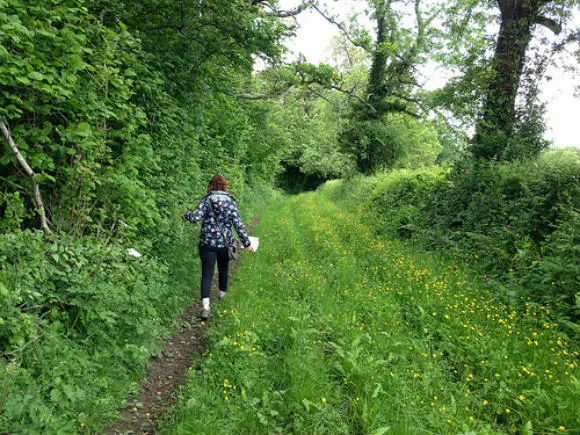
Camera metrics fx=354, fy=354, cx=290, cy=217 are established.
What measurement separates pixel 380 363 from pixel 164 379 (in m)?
2.36

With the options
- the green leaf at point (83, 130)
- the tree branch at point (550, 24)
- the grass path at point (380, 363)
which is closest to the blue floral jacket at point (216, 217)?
the grass path at point (380, 363)

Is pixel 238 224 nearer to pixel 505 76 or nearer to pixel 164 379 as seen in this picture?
pixel 164 379

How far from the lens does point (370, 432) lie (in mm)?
2936

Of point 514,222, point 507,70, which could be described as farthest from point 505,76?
point 514,222

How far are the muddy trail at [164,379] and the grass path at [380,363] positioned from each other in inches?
9.2

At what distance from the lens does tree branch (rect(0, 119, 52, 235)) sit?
333cm

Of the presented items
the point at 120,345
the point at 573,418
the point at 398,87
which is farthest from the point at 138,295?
the point at 398,87

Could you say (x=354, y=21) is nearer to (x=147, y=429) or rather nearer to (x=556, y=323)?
(x=556, y=323)

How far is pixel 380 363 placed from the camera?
3746mm

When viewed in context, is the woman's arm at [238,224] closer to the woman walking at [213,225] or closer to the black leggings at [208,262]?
the woman walking at [213,225]

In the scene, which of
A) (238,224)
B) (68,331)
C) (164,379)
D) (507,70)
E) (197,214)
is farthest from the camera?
(507,70)

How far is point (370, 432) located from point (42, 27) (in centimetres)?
470

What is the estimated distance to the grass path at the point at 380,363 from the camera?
310 centimetres

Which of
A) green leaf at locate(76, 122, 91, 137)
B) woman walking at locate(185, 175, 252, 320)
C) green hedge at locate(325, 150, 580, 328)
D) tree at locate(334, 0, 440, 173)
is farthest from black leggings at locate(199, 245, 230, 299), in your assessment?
tree at locate(334, 0, 440, 173)
